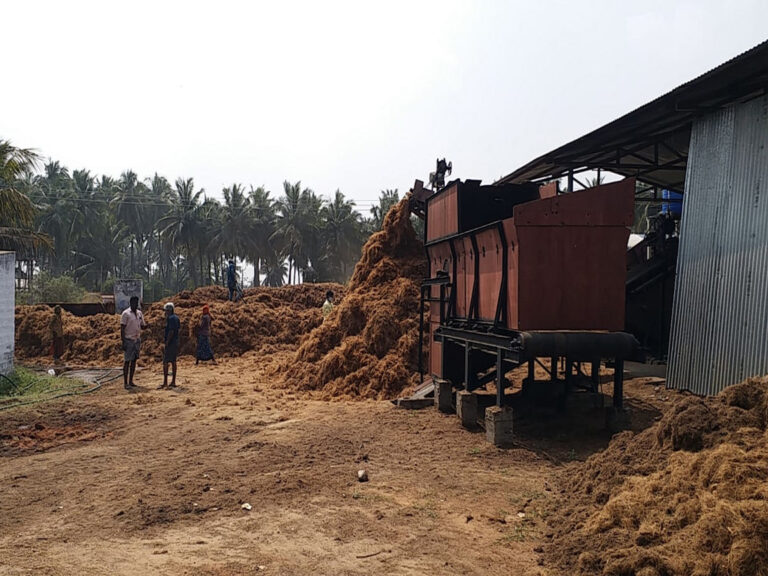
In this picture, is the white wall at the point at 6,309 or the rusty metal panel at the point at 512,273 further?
the white wall at the point at 6,309

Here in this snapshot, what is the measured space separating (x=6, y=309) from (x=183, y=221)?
4233cm

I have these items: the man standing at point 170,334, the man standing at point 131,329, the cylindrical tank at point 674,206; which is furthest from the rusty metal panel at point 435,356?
the cylindrical tank at point 674,206

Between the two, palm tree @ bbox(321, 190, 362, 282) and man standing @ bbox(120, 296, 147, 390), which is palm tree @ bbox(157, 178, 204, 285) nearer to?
palm tree @ bbox(321, 190, 362, 282)

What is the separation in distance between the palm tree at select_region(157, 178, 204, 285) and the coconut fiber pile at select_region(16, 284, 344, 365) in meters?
31.6

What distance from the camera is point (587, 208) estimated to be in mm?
Answer: 7766

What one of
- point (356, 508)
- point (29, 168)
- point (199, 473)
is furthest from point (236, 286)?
point (356, 508)

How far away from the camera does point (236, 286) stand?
26156 mm

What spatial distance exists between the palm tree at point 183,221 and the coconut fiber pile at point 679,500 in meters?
53.1

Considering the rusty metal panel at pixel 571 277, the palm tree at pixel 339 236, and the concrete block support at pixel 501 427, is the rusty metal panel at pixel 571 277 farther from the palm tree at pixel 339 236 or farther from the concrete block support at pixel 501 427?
the palm tree at pixel 339 236

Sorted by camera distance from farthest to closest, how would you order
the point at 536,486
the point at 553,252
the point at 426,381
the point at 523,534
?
the point at 426,381, the point at 553,252, the point at 536,486, the point at 523,534

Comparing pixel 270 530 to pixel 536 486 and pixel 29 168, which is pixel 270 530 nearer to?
pixel 536 486

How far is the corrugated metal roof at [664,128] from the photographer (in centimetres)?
874

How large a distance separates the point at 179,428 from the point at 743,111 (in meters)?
10.2

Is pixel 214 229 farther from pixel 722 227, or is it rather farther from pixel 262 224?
pixel 722 227
